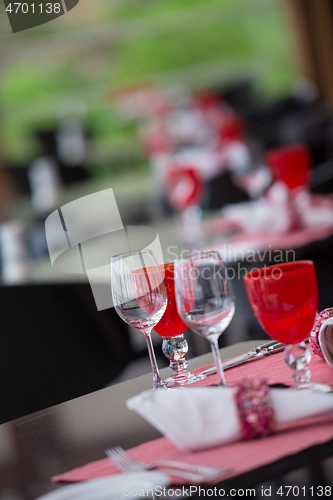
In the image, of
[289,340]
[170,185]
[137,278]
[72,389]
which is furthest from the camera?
[170,185]

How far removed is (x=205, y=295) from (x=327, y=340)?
0.52 ft

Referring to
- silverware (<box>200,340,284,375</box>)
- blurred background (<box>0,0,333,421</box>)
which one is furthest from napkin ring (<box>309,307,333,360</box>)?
blurred background (<box>0,0,333,421</box>)

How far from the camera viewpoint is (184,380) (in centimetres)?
74

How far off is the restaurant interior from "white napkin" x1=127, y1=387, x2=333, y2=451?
0.04 metres

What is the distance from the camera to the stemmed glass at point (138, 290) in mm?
660

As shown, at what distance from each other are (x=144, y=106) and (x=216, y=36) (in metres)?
1.35

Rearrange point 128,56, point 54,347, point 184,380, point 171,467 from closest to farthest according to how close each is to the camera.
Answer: point 171,467 → point 184,380 → point 54,347 → point 128,56

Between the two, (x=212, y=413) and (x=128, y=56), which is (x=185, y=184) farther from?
(x=128, y=56)

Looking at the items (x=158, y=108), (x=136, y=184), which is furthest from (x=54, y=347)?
(x=158, y=108)

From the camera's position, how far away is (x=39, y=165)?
19.0ft

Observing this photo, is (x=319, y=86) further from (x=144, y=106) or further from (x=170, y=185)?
(x=170, y=185)

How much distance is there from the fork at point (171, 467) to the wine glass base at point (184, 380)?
191mm

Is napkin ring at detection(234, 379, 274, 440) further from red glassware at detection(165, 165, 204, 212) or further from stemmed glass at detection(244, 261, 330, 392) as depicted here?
red glassware at detection(165, 165, 204, 212)

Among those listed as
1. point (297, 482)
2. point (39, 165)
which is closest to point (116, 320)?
point (297, 482)
